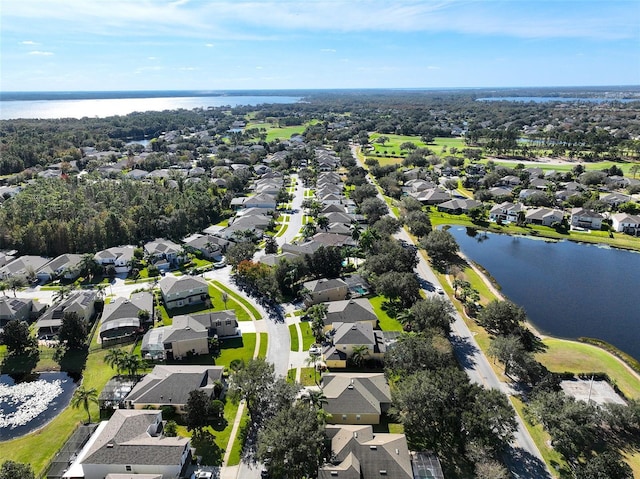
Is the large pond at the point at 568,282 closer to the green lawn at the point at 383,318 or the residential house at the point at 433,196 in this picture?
the residential house at the point at 433,196

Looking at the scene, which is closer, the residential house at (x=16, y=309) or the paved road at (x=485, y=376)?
the paved road at (x=485, y=376)

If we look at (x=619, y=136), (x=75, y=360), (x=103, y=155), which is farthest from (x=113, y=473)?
(x=619, y=136)

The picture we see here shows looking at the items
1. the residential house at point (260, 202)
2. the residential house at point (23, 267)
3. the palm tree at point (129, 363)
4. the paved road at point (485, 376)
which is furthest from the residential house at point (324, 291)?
the residential house at point (260, 202)

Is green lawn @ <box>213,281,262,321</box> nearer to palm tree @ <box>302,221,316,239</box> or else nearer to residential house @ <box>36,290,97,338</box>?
residential house @ <box>36,290,97,338</box>

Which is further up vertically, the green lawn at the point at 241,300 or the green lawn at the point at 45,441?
the green lawn at the point at 241,300

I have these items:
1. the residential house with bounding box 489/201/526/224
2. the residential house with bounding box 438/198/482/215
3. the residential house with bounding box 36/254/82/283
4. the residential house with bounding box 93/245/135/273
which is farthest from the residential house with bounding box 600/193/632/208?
the residential house with bounding box 36/254/82/283

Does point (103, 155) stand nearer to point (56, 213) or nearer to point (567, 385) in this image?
point (56, 213)

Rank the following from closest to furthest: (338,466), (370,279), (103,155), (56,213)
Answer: (338,466) → (370,279) → (56,213) → (103,155)
